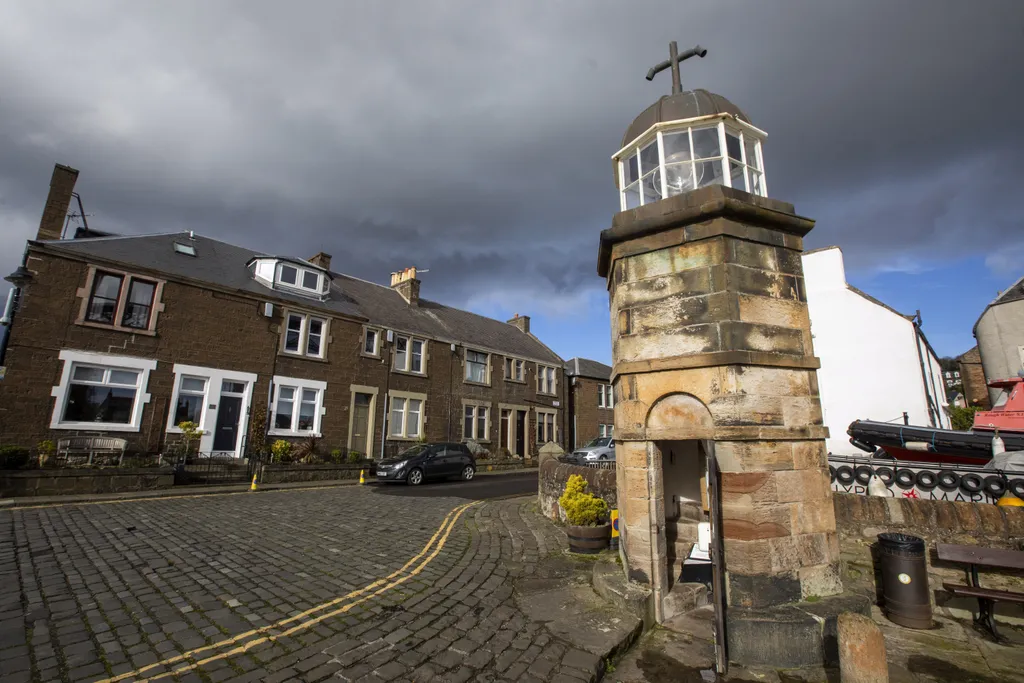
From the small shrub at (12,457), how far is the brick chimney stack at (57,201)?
24.5ft

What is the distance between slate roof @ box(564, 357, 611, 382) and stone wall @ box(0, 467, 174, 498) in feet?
85.1

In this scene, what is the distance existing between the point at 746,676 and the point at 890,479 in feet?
17.7

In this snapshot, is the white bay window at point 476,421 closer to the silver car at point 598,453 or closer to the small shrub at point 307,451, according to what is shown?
the silver car at point 598,453

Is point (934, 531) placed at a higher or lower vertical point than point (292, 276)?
lower

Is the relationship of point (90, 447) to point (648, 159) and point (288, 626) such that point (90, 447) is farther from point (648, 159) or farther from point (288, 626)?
point (648, 159)

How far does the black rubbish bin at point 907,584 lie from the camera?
193 inches

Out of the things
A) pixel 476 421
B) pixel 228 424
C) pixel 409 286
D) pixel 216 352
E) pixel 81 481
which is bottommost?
pixel 81 481

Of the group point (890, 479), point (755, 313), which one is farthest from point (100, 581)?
point (890, 479)

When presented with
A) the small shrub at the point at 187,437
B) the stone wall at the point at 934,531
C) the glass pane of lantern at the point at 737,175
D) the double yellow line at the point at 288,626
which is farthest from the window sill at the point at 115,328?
the stone wall at the point at 934,531

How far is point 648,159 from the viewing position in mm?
6266

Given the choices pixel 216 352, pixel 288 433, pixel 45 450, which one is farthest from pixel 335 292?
pixel 45 450

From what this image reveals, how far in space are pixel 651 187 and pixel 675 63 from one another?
5.95ft

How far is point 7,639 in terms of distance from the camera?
418cm

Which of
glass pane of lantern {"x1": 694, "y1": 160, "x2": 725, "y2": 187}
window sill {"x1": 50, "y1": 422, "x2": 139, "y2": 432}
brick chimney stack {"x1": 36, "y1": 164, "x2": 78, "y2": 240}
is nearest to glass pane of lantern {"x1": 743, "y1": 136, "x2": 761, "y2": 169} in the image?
glass pane of lantern {"x1": 694, "y1": 160, "x2": 725, "y2": 187}
